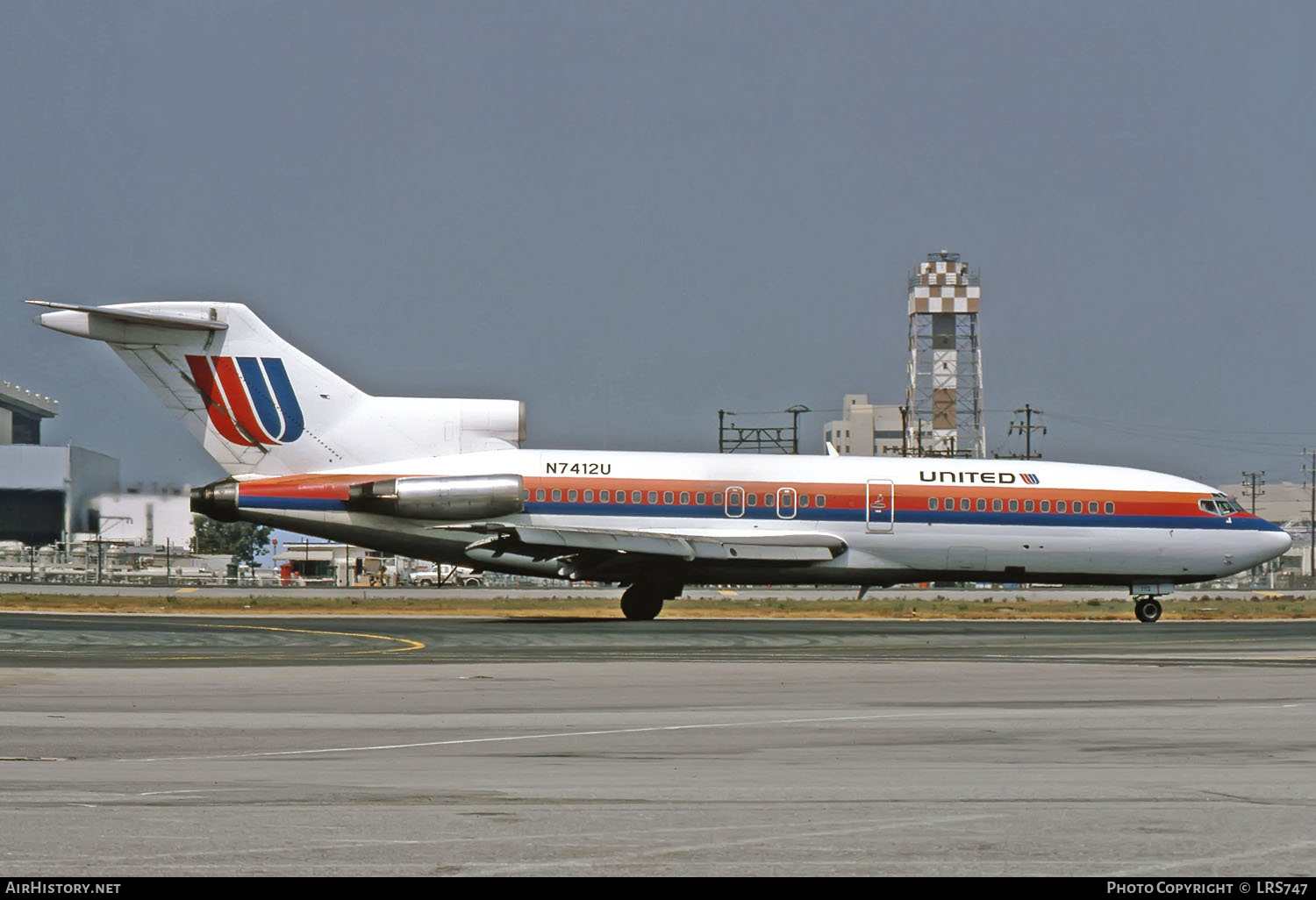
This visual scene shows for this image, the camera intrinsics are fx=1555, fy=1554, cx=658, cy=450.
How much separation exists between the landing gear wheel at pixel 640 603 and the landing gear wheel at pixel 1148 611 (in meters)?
12.9

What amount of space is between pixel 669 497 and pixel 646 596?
10.00ft

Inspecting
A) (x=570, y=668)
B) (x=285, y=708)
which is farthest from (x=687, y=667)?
(x=285, y=708)

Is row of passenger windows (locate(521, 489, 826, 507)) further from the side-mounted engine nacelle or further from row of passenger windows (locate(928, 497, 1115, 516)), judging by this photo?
row of passenger windows (locate(928, 497, 1115, 516))

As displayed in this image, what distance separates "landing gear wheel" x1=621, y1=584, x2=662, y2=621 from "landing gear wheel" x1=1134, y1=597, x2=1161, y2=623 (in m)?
12.9

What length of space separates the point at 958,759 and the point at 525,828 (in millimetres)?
4757

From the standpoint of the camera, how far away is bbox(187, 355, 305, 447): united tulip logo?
3919cm

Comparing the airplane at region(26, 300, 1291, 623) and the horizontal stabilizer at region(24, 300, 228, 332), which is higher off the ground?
the horizontal stabilizer at region(24, 300, 228, 332)

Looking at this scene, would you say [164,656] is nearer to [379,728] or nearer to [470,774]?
[379,728]

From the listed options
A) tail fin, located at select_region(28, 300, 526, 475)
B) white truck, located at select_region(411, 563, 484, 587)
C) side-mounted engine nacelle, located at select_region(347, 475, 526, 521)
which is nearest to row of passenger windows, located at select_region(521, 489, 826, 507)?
side-mounted engine nacelle, located at select_region(347, 475, 526, 521)

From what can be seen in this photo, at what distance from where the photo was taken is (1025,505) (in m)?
41.1

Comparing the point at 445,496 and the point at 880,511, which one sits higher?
the point at 445,496

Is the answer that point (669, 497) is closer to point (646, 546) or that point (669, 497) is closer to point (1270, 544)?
point (646, 546)

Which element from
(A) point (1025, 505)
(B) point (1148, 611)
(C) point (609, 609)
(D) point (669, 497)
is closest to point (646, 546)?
(D) point (669, 497)

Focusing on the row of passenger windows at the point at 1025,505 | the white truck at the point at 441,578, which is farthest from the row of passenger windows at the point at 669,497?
the white truck at the point at 441,578
